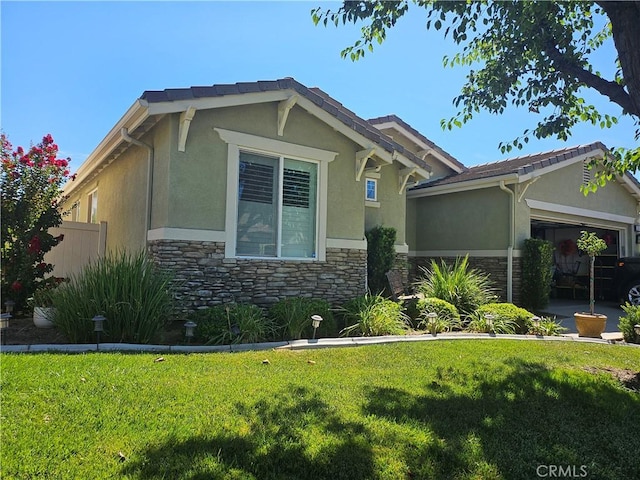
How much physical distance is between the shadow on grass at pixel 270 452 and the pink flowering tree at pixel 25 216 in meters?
6.40

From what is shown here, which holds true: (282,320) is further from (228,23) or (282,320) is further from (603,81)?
(603,81)

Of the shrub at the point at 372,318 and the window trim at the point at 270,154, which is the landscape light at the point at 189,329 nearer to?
the window trim at the point at 270,154

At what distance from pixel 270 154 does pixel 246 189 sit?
875mm

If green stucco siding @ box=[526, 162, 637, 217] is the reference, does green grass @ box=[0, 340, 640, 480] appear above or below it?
below

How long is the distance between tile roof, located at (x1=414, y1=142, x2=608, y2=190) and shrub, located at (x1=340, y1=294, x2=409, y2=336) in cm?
606

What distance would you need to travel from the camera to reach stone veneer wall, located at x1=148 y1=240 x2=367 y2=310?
720 centimetres

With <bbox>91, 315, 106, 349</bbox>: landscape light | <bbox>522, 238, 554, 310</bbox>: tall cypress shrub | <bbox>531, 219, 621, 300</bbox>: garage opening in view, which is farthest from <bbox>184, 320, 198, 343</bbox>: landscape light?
<bbox>531, 219, 621, 300</bbox>: garage opening

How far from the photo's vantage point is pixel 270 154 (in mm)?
8266

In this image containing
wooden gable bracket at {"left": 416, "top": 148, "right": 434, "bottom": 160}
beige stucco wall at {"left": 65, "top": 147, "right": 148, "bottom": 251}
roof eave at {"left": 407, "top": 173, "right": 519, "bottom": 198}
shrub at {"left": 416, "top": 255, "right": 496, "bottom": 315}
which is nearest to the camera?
beige stucco wall at {"left": 65, "top": 147, "right": 148, "bottom": 251}

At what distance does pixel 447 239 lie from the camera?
1389 centimetres

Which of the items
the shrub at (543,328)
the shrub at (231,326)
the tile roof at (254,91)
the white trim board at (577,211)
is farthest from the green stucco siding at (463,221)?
the shrub at (231,326)

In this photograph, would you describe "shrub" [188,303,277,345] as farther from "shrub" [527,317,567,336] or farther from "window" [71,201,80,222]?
"window" [71,201,80,222]

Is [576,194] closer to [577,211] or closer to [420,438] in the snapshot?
[577,211]

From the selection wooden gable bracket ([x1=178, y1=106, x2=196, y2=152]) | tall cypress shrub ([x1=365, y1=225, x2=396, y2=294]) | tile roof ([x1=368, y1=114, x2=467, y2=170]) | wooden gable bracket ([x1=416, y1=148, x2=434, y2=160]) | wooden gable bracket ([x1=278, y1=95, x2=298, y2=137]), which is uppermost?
tile roof ([x1=368, y1=114, x2=467, y2=170])
